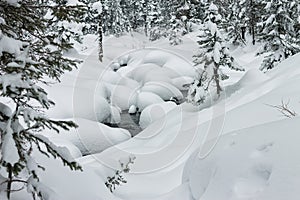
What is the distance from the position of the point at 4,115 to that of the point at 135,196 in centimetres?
456

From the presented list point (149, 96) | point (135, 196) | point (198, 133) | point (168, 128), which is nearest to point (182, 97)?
point (149, 96)

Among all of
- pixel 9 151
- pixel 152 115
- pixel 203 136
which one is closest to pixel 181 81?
pixel 152 115

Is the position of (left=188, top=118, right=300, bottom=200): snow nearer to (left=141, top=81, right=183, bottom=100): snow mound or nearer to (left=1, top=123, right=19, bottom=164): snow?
(left=1, top=123, right=19, bottom=164): snow

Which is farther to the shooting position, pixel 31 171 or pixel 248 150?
pixel 248 150

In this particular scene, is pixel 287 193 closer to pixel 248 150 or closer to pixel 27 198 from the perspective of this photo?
pixel 248 150

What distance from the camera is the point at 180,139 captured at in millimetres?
13117

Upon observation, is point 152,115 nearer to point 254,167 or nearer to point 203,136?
point 203,136

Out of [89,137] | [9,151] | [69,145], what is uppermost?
[9,151]

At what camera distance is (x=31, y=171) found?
3793 mm

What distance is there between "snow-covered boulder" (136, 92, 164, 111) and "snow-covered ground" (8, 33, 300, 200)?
0.25ft

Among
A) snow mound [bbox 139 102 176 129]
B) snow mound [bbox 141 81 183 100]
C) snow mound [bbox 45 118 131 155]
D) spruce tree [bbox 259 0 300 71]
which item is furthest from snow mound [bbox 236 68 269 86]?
snow mound [bbox 141 81 183 100]

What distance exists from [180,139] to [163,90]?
13221 millimetres

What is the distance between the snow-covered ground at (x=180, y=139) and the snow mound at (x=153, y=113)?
63 mm

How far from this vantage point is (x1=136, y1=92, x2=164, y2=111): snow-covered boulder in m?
23.7
